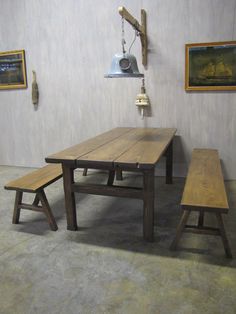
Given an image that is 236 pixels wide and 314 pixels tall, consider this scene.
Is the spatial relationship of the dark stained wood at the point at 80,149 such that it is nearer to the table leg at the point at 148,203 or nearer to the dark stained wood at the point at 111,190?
the dark stained wood at the point at 111,190

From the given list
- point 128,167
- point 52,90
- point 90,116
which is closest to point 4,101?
point 52,90

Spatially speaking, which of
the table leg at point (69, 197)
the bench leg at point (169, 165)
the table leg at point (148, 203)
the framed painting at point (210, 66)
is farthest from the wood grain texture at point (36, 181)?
the framed painting at point (210, 66)

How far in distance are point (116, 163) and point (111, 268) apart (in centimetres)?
75

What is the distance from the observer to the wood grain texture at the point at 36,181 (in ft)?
8.77

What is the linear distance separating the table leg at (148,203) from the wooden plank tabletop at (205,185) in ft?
0.88

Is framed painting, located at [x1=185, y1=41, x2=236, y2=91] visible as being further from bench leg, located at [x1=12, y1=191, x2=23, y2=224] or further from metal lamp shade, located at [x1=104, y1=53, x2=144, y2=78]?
bench leg, located at [x1=12, y1=191, x2=23, y2=224]

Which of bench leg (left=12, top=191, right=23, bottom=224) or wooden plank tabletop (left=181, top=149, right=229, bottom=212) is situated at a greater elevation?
wooden plank tabletop (left=181, top=149, right=229, bottom=212)

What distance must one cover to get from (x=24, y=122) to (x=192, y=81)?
2.62 meters

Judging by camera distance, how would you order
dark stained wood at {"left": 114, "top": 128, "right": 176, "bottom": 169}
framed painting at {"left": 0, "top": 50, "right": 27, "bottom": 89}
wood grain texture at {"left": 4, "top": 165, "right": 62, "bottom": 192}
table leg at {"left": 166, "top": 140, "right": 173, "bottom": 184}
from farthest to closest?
1. framed painting at {"left": 0, "top": 50, "right": 27, "bottom": 89}
2. table leg at {"left": 166, "top": 140, "right": 173, "bottom": 184}
3. wood grain texture at {"left": 4, "top": 165, "right": 62, "bottom": 192}
4. dark stained wood at {"left": 114, "top": 128, "right": 176, "bottom": 169}

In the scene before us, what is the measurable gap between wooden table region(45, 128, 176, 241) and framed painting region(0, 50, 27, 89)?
2145 millimetres

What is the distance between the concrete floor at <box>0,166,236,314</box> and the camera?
179 cm

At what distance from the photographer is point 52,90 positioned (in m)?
4.40

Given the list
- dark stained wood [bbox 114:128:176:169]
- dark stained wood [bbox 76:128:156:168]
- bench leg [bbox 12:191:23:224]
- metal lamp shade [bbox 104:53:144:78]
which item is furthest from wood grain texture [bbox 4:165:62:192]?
metal lamp shade [bbox 104:53:144:78]

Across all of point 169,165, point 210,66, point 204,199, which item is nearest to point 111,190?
point 204,199
